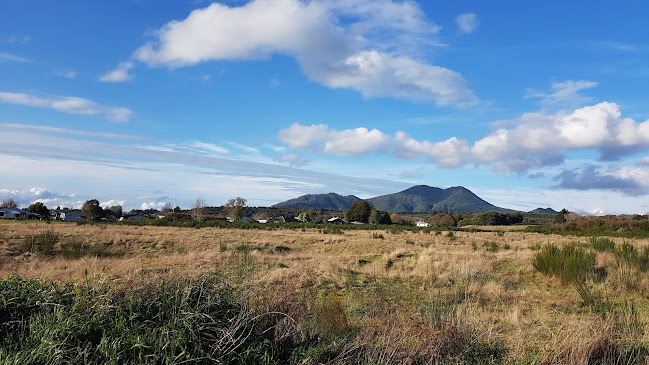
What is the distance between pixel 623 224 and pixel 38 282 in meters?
53.3

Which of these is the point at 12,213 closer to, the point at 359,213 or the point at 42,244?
the point at 359,213

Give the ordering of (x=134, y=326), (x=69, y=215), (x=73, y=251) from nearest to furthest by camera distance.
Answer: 1. (x=134, y=326)
2. (x=73, y=251)
3. (x=69, y=215)

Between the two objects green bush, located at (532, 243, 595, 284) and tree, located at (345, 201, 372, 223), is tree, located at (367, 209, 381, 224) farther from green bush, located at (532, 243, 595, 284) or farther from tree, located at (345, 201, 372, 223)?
green bush, located at (532, 243, 595, 284)

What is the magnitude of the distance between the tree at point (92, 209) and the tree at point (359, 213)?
5322 centimetres

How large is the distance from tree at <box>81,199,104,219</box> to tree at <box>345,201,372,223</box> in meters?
53.2

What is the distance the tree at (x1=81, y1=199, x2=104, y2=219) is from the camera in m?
81.0

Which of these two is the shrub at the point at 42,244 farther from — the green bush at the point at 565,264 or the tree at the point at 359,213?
the tree at the point at 359,213

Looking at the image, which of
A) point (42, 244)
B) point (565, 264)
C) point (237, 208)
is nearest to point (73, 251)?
point (42, 244)

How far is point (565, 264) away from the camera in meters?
12.7

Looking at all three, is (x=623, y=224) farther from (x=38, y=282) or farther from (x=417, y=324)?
(x=38, y=282)

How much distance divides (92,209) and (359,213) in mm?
56421

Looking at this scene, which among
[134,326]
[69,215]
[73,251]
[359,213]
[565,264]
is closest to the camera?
[134,326]

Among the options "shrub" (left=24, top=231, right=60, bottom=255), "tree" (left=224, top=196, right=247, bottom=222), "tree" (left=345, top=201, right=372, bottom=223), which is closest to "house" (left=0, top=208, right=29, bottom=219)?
"tree" (left=224, top=196, right=247, bottom=222)

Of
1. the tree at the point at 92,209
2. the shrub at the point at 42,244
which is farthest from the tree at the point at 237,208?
the shrub at the point at 42,244
